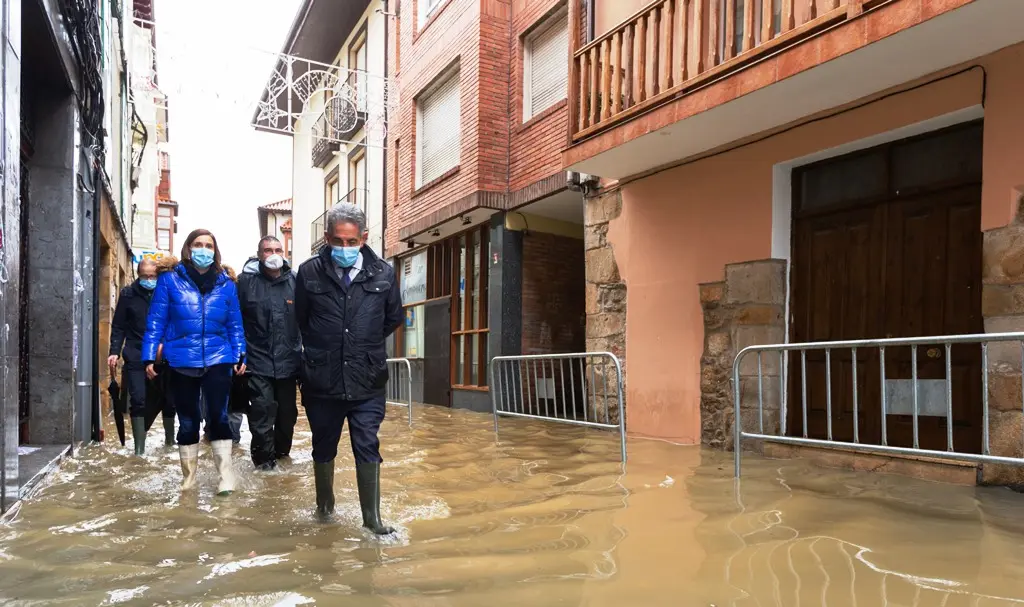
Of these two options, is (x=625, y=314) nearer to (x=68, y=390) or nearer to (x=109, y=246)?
(x=68, y=390)

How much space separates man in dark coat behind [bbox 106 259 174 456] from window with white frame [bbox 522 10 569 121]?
655 centimetres

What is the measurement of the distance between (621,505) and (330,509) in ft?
5.60

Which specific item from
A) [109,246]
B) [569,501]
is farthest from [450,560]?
[109,246]

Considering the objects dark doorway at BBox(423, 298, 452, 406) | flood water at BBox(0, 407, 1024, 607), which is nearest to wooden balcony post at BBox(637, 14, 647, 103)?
flood water at BBox(0, 407, 1024, 607)

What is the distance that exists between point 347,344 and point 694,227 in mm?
4915

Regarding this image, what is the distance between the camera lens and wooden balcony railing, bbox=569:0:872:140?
19.0ft

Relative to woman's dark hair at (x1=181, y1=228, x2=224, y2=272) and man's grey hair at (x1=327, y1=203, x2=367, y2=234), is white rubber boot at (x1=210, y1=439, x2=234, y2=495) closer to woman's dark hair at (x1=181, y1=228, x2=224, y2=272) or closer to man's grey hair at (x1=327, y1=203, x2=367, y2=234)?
woman's dark hair at (x1=181, y1=228, x2=224, y2=272)

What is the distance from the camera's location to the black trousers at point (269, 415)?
557 cm

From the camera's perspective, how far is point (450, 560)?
3.21 meters

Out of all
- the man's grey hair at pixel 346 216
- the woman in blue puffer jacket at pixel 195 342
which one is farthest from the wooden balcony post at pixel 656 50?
the woman in blue puffer jacket at pixel 195 342

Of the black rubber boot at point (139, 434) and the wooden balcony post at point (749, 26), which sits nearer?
the wooden balcony post at point (749, 26)

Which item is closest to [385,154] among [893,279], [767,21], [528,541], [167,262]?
[167,262]

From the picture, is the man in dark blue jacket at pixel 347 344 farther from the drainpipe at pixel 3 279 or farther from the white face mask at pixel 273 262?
the white face mask at pixel 273 262

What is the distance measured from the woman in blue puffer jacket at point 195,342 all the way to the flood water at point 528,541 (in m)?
0.33
